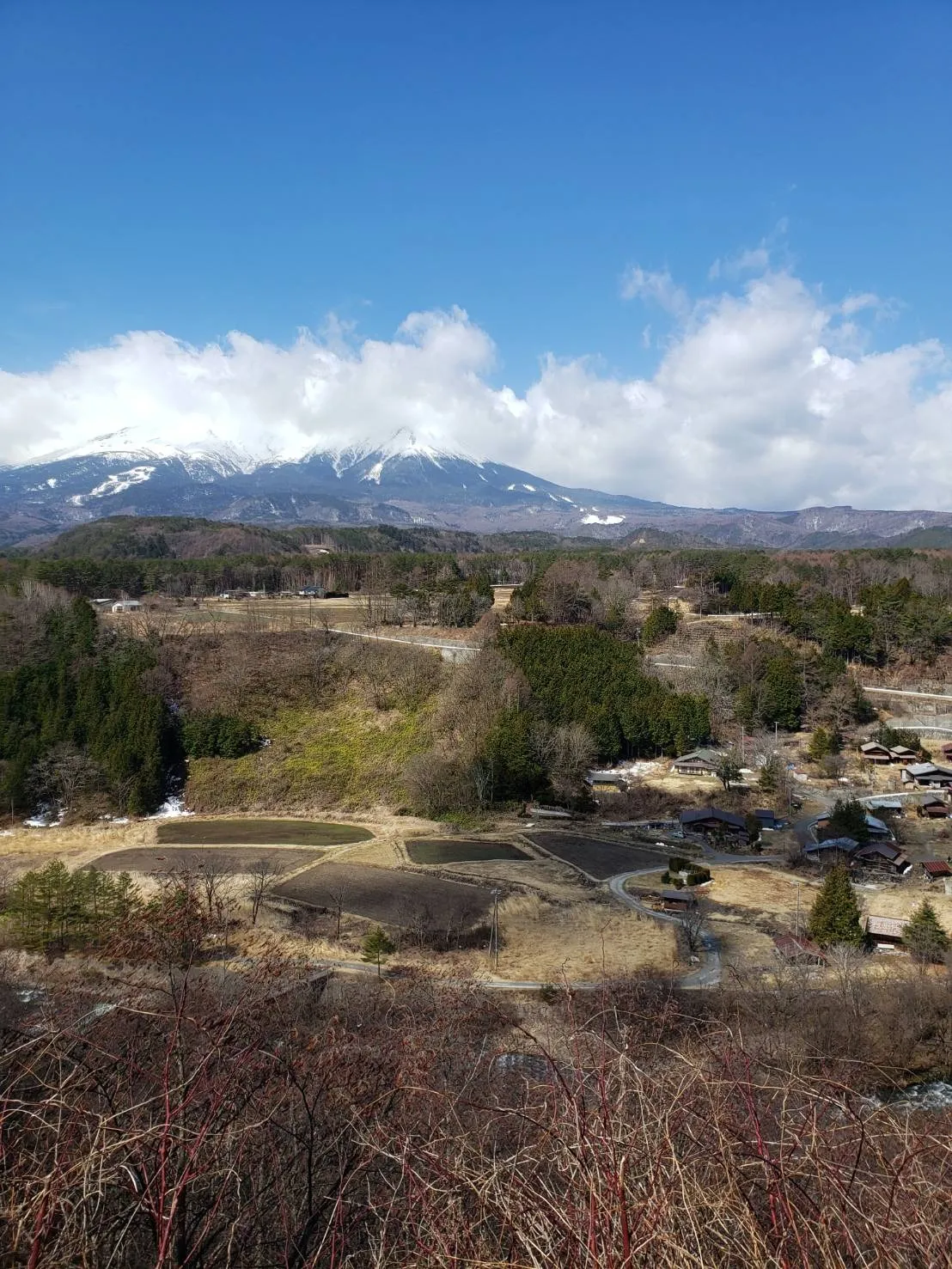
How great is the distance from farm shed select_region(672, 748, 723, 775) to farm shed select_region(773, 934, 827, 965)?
47.5 feet


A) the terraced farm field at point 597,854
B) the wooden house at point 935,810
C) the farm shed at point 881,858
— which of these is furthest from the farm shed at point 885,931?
the wooden house at point 935,810

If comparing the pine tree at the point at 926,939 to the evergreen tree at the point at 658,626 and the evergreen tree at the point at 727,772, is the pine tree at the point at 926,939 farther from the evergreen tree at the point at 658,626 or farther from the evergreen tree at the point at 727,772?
the evergreen tree at the point at 658,626

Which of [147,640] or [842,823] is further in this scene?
[147,640]

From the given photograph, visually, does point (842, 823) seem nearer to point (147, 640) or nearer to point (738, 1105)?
point (738, 1105)

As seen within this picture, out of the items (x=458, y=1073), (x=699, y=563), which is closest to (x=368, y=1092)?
(x=458, y=1073)

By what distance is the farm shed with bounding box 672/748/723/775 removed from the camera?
30719 mm

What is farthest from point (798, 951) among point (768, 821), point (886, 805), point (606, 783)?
point (606, 783)

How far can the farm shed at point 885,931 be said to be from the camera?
1609 cm

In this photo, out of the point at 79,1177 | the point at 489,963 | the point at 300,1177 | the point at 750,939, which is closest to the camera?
the point at 79,1177

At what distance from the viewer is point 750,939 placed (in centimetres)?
1677

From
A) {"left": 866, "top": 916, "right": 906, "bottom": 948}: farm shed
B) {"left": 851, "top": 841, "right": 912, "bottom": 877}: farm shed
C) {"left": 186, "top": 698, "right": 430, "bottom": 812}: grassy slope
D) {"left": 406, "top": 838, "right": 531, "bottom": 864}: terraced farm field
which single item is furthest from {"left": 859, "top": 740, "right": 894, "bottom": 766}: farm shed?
{"left": 186, "top": 698, "right": 430, "bottom": 812}: grassy slope

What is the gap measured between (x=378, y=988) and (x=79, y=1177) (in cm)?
1171

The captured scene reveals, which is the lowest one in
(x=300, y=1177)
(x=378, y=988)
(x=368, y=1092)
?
(x=378, y=988)

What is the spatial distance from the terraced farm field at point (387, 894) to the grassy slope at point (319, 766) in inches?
290
